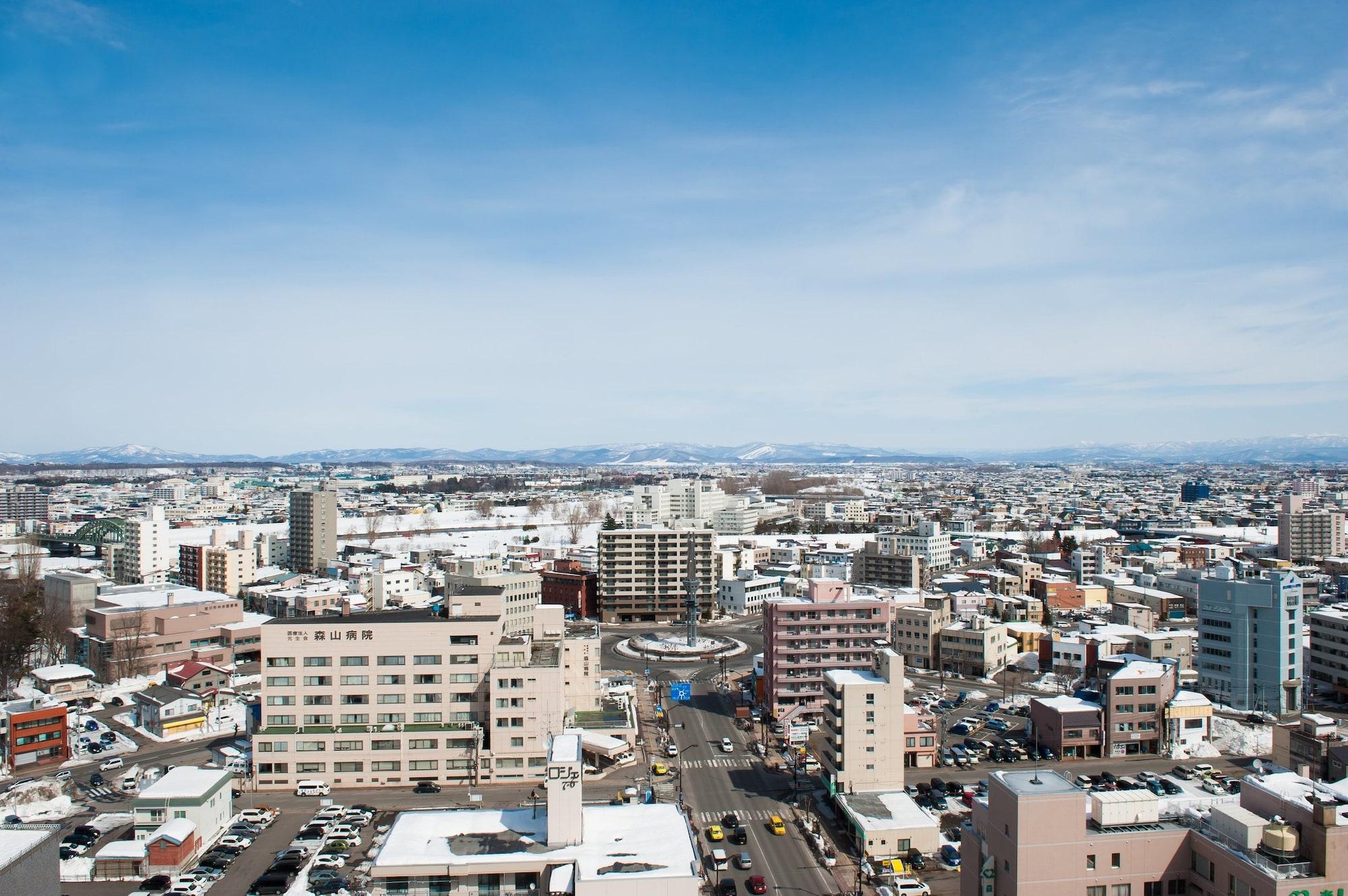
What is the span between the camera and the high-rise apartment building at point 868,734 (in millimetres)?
15680

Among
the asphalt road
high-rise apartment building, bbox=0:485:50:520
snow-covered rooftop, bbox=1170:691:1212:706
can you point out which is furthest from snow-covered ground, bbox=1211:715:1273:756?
high-rise apartment building, bbox=0:485:50:520

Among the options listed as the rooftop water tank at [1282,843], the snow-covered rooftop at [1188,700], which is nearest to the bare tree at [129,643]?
the snow-covered rooftop at [1188,700]

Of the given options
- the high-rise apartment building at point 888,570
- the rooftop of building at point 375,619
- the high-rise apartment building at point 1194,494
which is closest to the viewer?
the rooftop of building at point 375,619

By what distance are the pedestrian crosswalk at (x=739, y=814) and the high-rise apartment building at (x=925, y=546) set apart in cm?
2834

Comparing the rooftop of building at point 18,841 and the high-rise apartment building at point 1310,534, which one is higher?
the rooftop of building at point 18,841

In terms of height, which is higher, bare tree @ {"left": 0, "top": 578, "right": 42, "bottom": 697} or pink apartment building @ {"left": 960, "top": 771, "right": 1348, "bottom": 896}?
pink apartment building @ {"left": 960, "top": 771, "right": 1348, "bottom": 896}

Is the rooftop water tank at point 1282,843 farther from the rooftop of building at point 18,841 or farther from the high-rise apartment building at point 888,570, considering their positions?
the high-rise apartment building at point 888,570

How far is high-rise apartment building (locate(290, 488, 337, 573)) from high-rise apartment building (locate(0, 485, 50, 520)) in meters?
38.9

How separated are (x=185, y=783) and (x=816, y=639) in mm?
12604

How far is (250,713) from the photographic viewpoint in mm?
19688

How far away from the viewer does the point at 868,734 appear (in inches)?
620

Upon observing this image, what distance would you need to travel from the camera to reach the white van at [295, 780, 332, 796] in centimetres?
1609

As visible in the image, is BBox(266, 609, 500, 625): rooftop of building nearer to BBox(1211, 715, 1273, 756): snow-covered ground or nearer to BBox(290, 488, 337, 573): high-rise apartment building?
BBox(1211, 715, 1273, 756): snow-covered ground

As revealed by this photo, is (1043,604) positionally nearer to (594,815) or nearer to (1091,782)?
(1091,782)
